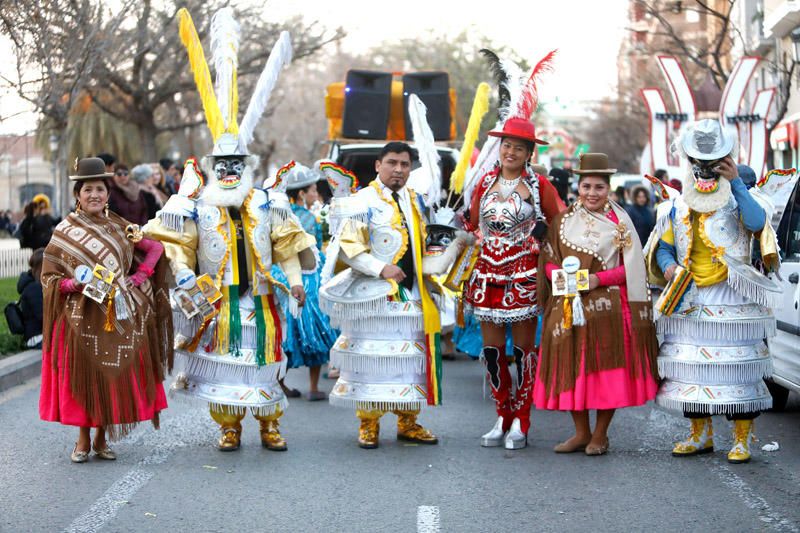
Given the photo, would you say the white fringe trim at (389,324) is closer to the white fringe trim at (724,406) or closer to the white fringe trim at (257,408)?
the white fringe trim at (257,408)

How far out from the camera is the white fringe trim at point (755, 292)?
7.04 metres

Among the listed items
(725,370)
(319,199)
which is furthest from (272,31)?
(725,370)

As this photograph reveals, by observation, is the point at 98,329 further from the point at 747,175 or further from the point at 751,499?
the point at 747,175

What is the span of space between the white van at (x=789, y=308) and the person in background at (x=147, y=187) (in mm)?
7086

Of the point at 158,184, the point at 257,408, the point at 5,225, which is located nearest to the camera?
the point at 257,408

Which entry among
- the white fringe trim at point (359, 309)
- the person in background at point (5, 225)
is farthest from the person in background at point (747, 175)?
the person in background at point (5, 225)

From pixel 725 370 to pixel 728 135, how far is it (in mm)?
1366

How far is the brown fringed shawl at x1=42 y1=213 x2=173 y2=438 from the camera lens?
7090 millimetres

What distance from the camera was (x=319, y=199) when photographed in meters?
12.3

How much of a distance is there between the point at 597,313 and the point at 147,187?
7507 millimetres

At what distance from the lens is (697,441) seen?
24.3 feet

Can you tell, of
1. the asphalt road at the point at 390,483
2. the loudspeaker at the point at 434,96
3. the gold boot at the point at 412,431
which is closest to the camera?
the asphalt road at the point at 390,483

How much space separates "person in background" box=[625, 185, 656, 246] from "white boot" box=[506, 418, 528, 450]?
753cm

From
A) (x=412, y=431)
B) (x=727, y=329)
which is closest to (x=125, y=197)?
(x=412, y=431)
